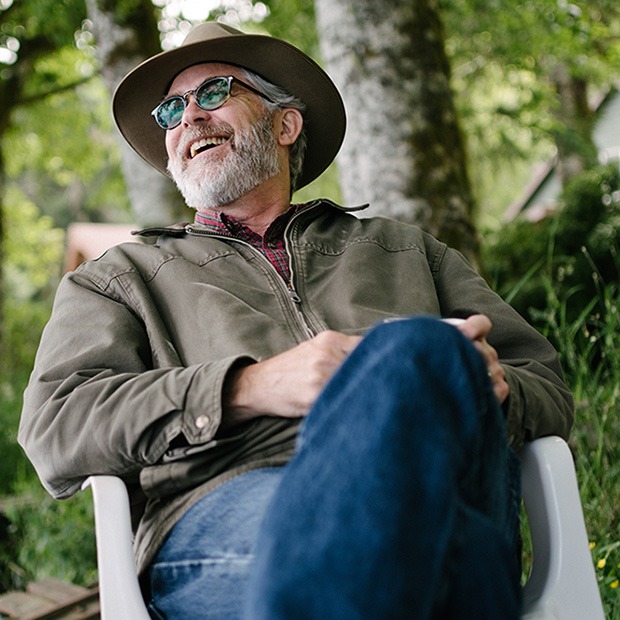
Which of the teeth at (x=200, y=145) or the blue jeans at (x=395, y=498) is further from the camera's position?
the teeth at (x=200, y=145)

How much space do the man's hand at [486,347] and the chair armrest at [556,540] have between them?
0.60 feet

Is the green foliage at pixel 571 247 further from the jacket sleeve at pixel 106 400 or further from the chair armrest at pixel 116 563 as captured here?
the chair armrest at pixel 116 563

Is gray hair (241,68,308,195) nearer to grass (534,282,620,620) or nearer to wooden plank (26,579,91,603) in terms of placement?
grass (534,282,620,620)

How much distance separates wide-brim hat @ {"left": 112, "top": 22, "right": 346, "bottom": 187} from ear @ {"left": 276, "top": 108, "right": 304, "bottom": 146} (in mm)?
62

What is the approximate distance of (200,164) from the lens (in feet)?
8.55

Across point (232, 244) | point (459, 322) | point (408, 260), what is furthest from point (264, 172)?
point (459, 322)

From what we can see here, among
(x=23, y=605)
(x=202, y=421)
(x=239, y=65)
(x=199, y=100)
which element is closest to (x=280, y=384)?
(x=202, y=421)

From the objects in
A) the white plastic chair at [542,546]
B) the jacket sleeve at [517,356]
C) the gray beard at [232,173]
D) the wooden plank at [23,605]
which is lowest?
the wooden plank at [23,605]

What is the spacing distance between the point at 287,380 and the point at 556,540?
0.67m

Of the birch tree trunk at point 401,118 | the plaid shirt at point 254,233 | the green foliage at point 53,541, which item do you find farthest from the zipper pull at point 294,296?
the green foliage at point 53,541

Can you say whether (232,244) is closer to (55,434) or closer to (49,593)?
(55,434)

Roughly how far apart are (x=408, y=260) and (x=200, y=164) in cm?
71

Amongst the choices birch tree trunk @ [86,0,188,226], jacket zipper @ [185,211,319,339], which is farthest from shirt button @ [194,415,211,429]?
birch tree trunk @ [86,0,188,226]

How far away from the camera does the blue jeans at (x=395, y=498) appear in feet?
3.63
